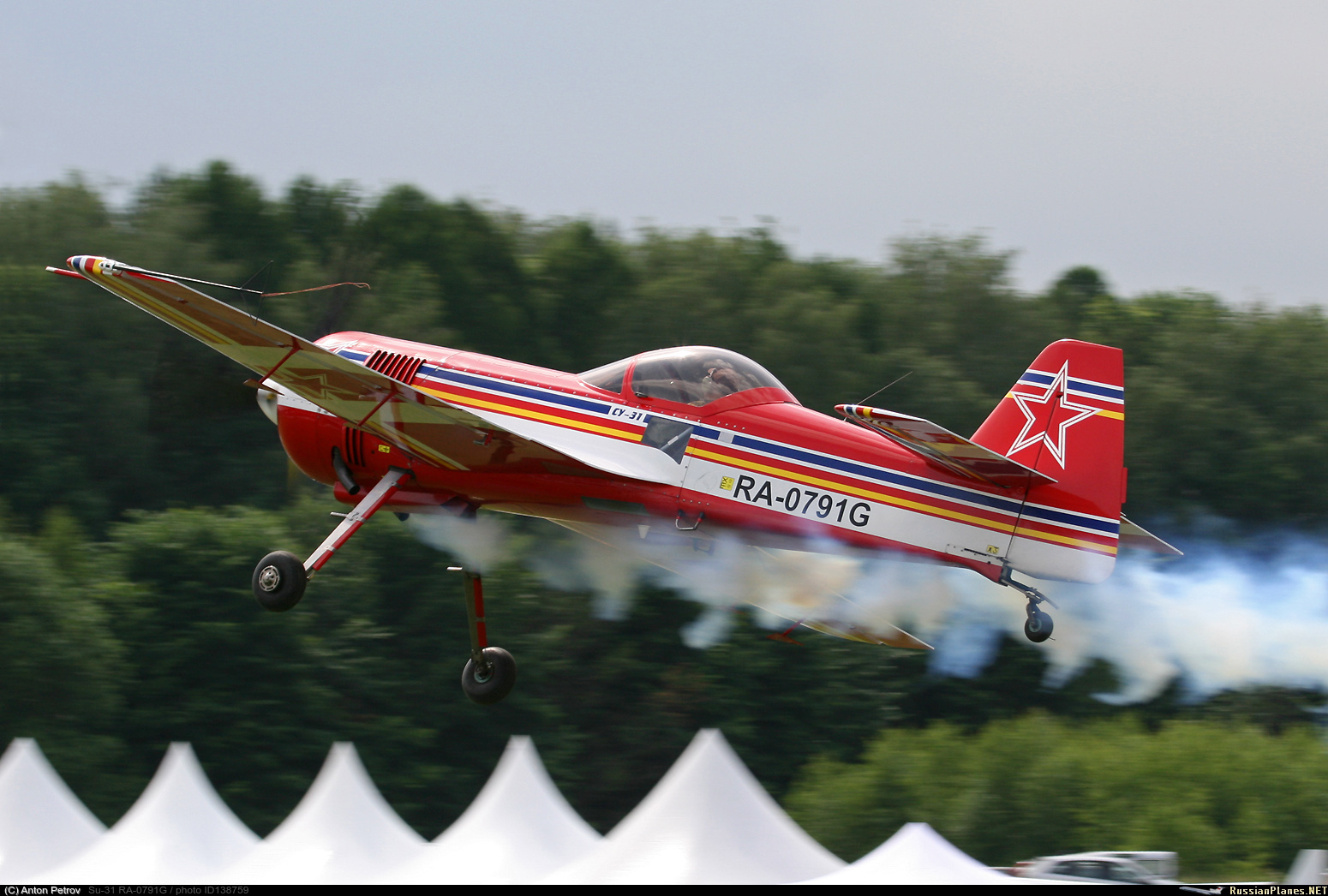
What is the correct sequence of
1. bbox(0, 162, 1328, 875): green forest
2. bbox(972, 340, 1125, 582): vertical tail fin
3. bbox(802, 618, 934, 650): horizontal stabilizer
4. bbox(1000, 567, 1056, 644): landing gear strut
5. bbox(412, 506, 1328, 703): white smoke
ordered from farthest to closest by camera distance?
1. bbox(0, 162, 1328, 875): green forest
2. bbox(802, 618, 934, 650): horizontal stabilizer
3. bbox(412, 506, 1328, 703): white smoke
4. bbox(1000, 567, 1056, 644): landing gear strut
5. bbox(972, 340, 1125, 582): vertical tail fin

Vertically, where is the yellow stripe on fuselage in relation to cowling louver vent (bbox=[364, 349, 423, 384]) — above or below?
below

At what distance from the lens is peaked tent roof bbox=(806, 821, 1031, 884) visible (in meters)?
11.5

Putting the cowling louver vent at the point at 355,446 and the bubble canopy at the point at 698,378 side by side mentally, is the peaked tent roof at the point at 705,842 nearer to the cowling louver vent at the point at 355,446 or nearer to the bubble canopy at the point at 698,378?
the bubble canopy at the point at 698,378

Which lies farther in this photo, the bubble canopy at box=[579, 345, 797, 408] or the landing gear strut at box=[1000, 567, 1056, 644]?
the bubble canopy at box=[579, 345, 797, 408]

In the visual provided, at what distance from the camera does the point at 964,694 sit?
32.9 m

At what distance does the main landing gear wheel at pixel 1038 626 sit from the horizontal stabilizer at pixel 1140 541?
769mm

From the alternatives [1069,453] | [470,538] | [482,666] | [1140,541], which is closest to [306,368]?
[470,538]

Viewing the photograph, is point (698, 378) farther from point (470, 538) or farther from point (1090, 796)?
point (1090, 796)

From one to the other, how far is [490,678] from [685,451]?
116 inches

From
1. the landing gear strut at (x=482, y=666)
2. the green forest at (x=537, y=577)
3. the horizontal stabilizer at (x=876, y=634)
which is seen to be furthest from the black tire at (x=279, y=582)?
the green forest at (x=537, y=577)

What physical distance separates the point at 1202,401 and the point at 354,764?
26464 mm

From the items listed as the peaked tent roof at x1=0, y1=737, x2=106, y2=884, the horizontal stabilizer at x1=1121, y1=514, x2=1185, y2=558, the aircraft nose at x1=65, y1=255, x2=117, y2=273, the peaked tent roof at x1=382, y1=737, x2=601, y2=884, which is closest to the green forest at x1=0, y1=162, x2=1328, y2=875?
the peaked tent roof at x1=0, y1=737, x2=106, y2=884

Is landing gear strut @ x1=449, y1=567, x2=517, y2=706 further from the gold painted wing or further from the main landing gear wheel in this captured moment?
the main landing gear wheel

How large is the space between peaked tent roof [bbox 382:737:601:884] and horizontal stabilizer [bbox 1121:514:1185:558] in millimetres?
6283
